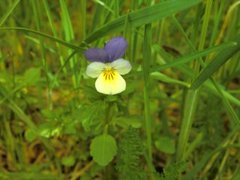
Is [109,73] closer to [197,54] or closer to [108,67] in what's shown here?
[108,67]

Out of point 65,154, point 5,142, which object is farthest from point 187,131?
point 5,142

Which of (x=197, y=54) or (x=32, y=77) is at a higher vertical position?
(x=32, y=77)

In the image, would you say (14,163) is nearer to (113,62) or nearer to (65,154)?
(65,154)

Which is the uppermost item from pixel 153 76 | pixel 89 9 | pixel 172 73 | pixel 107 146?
pixel 89 9

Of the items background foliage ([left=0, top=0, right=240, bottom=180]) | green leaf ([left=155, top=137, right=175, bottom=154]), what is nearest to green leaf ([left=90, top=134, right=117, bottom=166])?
background foliage ([left=0, top=0, right=240, bottom=180])

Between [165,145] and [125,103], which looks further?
[165,145]

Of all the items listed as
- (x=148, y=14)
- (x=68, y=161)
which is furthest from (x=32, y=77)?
(x=148, y=14)
